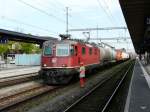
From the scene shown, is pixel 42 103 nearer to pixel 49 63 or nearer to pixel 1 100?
pixel 1 100

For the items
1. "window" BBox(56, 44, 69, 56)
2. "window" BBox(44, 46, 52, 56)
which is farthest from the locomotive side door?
"window" BBox(44, 46, 52, 56)

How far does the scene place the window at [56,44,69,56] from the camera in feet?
66.0

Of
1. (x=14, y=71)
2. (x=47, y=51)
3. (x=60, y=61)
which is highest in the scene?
(x=47, y=51)

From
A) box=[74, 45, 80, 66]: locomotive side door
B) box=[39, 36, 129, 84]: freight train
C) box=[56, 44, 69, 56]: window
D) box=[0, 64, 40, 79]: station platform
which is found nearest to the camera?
box=[39, 36, 129, 84]: freight train

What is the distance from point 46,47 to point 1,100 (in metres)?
7.37

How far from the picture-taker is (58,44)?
66.7 feet

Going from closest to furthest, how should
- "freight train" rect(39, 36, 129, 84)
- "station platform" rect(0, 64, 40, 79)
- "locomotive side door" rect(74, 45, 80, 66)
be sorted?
"freight train" rect(39, 36, 129, 84), "locomotive side door" rect(74, 45, 80, 66), "station platform" rect(0, 64, 40, 79)

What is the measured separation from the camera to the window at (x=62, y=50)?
792 inches

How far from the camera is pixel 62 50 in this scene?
66.3 ft

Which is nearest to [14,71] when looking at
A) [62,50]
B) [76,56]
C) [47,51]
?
[47,51]

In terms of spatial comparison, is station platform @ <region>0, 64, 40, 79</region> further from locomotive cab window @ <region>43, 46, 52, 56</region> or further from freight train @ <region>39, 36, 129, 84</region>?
freight train @ <region>39, 36, 129, 84</region>

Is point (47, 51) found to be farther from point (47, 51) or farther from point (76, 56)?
point (76, 56)

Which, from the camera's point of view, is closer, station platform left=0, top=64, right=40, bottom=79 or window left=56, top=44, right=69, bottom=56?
window left=56, top=44, right=69, bottom=56

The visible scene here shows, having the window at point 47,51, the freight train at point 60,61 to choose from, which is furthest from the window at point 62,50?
the window at point 47,51
